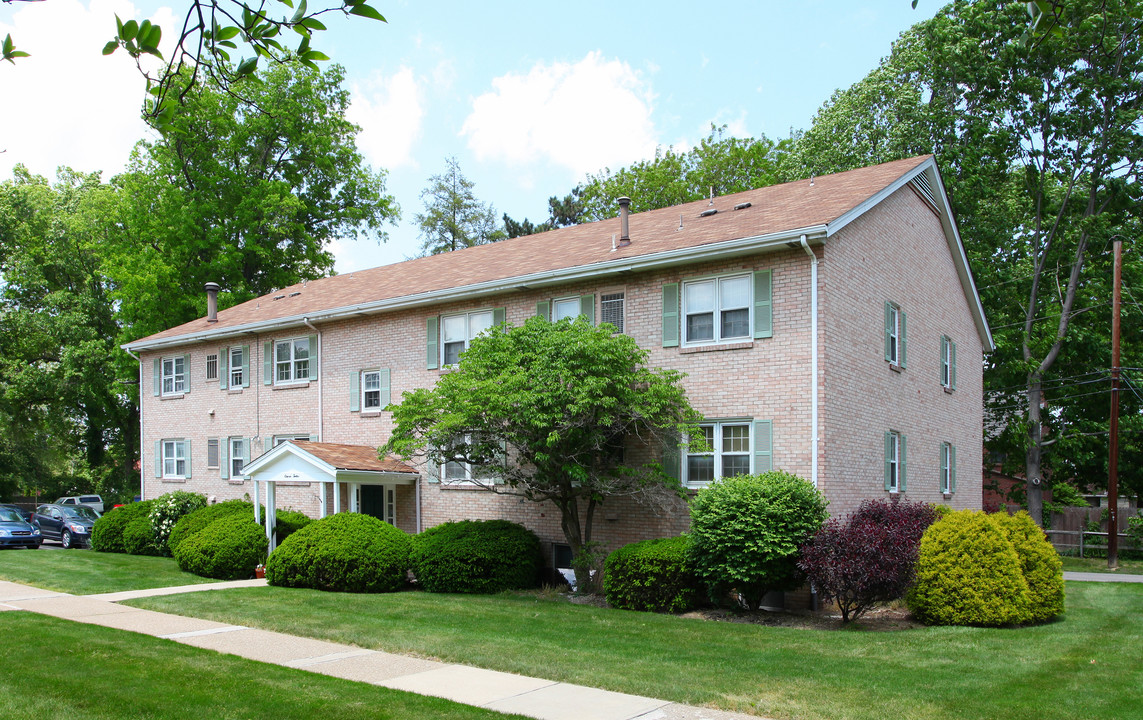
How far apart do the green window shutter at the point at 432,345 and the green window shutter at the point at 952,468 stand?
41.2ft

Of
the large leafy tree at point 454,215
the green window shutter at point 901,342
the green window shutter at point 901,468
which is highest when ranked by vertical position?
the large leafy tree at point 454,215

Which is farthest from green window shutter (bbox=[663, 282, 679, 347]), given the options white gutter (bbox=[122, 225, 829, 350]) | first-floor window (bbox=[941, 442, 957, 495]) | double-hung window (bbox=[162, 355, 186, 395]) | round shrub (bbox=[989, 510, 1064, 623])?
double-hung window (bbox=[162, 355, 186, 395])

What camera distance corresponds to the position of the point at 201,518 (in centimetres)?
2164

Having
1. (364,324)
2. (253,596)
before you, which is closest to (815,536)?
(253,596)

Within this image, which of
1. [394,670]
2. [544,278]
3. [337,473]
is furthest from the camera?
[337,473]

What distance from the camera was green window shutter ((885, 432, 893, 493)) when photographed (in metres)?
17.7

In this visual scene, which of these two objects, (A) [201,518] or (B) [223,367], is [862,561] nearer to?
(A) [201,518]

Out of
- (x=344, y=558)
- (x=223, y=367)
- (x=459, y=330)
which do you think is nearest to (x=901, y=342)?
(x=459, y=330)

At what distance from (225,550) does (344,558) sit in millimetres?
3679

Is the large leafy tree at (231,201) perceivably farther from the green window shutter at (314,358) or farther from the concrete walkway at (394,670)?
the concrete walkway at (394,670)

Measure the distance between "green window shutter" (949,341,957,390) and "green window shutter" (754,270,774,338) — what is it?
28.6ft

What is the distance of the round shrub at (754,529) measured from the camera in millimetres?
13469

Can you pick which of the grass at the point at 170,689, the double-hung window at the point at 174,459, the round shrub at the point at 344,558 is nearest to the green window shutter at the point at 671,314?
the round shrub at the point at 344,558

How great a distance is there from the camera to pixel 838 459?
1544 cm
